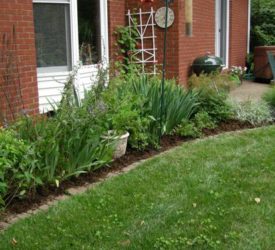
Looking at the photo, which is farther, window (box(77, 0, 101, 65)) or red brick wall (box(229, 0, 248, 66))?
red brick wall (box(229, 0, 248, 66))

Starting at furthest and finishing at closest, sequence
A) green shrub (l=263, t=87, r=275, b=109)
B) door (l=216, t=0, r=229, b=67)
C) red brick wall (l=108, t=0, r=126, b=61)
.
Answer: door (l=216, t=0, r=229, b=67)
red brick wall (l=108, t=0, r=126, b=61)
green shrub (l=263, t=87, r=275, b=109)

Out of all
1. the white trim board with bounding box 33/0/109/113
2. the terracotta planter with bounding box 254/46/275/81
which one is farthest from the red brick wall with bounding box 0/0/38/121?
the terracotta planter with bounding box 254/46/275/81

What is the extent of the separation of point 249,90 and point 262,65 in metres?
2.43

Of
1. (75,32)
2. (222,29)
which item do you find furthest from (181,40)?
(222,29)

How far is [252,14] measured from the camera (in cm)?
1772

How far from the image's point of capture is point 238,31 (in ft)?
49.4

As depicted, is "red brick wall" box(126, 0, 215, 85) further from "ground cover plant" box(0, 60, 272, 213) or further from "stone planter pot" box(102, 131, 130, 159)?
"stone planter pot" box(102, 131, 130, 159)

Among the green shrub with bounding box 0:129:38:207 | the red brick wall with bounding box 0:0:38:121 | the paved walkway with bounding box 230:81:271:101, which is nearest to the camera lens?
the green shrub with bounding box 0:129:38:207

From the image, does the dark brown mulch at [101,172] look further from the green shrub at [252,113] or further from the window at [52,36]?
the window at [52,36]

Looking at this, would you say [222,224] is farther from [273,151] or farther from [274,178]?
[273,151]

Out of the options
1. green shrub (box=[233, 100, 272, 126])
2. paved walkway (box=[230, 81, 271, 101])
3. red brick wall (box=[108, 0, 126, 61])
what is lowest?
paved walkway (box=[230, 81, 271, 101])

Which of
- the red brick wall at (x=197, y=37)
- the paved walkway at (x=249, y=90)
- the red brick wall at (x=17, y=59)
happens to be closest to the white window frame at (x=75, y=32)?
the red brick wall at (x=17, y=59)

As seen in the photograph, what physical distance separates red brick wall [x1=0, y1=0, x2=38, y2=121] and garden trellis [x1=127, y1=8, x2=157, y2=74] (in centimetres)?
325

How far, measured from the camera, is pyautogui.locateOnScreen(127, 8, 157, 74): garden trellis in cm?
951
